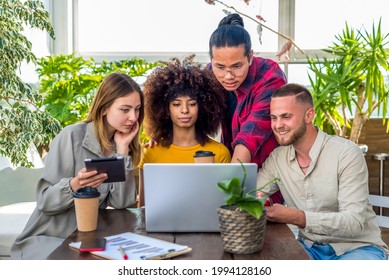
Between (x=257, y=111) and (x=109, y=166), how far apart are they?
41.3 inches

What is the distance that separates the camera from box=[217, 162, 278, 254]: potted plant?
1765mm

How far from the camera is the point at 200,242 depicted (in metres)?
1.97

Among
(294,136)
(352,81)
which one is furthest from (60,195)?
(352,81)

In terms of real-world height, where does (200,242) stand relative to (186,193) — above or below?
below

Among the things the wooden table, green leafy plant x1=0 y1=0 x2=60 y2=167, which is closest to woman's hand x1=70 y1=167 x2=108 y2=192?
the wooden table

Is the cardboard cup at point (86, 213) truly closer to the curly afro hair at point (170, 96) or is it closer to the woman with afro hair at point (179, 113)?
the woman with afro hair at point (179, 113)

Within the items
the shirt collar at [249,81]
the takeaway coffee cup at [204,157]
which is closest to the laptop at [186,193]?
the takeaway coffee cup at [204,157]

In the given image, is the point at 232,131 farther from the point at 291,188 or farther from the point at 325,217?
the point at 325,217

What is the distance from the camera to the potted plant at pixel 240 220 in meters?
1.76

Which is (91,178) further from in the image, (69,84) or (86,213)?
(69,84)

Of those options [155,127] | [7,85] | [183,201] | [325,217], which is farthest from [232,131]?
[7,85]

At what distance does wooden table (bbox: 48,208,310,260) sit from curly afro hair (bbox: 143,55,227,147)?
0.71 m

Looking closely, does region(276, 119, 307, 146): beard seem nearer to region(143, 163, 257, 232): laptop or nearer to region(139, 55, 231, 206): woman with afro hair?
region(139, 55, 231, 206): woman with afro hair

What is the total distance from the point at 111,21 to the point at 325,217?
4118 millimetres
